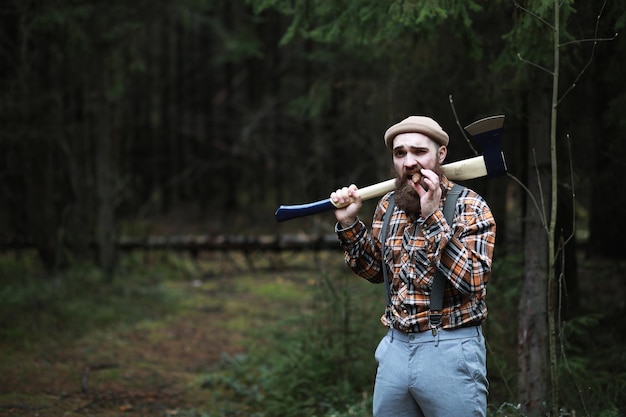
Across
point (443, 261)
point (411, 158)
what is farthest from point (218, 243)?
point (443, 261)

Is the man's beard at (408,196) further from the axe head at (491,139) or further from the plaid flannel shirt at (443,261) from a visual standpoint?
the axe head at (491,139)

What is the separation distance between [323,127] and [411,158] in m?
15.4

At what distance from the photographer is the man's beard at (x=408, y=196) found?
357cm

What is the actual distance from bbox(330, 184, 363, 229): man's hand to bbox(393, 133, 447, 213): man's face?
238 mm

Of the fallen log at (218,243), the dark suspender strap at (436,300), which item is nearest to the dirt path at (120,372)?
the fallen log at (218,243)

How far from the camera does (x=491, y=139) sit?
3.79 metres

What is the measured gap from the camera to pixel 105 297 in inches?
429

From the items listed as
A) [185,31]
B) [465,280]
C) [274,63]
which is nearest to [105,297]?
[465,280]

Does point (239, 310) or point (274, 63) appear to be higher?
point (274, 63)

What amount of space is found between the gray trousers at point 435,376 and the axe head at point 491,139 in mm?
880

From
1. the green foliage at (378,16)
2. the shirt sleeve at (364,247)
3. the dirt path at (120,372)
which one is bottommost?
the dirt path at (120,372)

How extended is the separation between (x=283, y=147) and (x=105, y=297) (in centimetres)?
1048

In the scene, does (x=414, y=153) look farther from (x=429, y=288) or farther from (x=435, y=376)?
(x=435, y=376)

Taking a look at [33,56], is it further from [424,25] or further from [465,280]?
[465,280]
